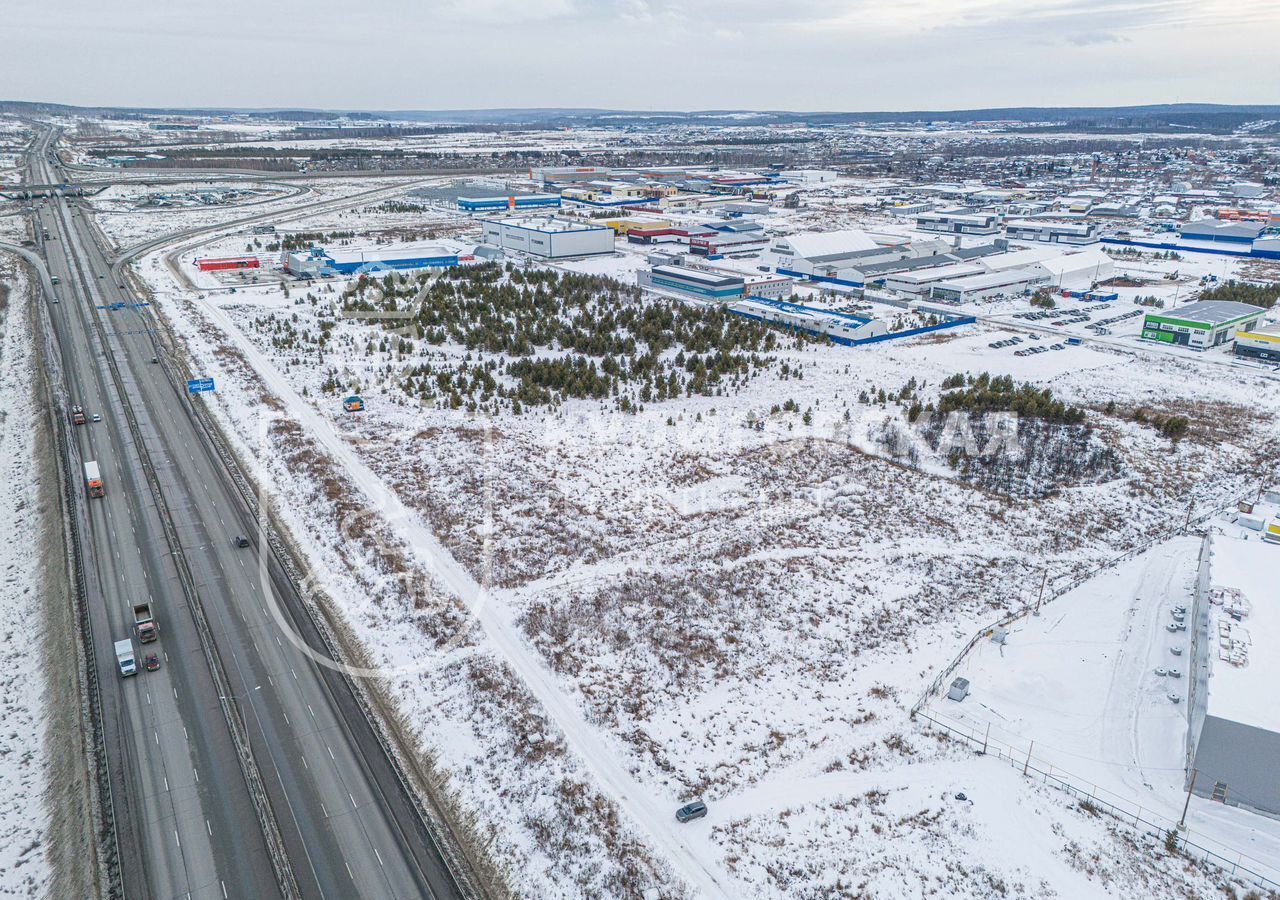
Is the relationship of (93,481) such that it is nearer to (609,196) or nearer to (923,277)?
(923,277)

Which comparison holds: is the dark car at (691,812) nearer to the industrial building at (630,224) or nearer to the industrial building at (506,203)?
the industrial building at (630,224)

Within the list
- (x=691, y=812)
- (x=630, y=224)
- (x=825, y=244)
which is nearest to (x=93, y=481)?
(x=691, y=812)

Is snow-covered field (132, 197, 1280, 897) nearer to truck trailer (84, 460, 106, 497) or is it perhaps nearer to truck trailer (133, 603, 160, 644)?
truck trailer (133, 603, 160, 644)

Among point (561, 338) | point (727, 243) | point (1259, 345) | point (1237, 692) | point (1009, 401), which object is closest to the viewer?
point (1237, 692)

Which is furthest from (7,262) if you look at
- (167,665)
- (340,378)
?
(167,665)

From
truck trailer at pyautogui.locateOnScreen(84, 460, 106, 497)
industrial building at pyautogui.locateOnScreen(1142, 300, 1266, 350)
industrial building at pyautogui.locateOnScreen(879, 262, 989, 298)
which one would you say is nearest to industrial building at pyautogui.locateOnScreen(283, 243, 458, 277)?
industrial building at pyautogui.locateOnScreen(879, 262, 989, 298)

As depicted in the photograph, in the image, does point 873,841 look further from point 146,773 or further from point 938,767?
point 146,773
